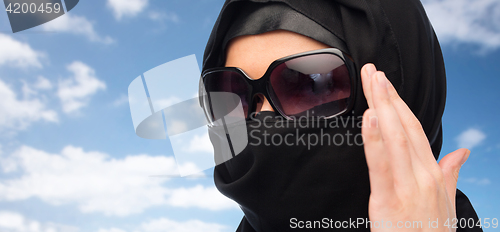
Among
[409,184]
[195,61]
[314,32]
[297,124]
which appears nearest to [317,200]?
[297,124]

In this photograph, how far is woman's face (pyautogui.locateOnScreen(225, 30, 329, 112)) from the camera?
5.01 feet

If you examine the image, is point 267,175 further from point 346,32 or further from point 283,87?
point 346,32

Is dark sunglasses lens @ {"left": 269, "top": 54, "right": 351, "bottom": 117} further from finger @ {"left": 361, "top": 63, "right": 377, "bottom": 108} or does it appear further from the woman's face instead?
finger @ {"left": 361, "top": 63, "right": 377, "bottom": 108}

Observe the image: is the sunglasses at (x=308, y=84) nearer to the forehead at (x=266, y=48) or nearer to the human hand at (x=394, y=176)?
the forehead at (x=266, y=48)

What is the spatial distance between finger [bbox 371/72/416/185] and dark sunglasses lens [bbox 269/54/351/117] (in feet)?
1.24

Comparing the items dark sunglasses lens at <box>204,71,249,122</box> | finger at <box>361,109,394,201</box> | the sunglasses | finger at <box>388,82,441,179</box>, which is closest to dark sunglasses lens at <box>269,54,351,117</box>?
the sunglasses

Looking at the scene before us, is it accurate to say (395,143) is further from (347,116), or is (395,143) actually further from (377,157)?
(347,116)

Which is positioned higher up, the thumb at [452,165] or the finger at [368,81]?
the finger at [368,81]

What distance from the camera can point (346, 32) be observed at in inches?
57.9

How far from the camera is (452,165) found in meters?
1.45

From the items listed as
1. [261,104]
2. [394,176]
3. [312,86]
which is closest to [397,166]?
[394,176]

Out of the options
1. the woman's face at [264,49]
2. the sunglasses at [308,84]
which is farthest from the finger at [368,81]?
the woman's face at [264,49]

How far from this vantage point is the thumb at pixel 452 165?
1.42 m

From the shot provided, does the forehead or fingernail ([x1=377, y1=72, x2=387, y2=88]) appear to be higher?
the forehead
